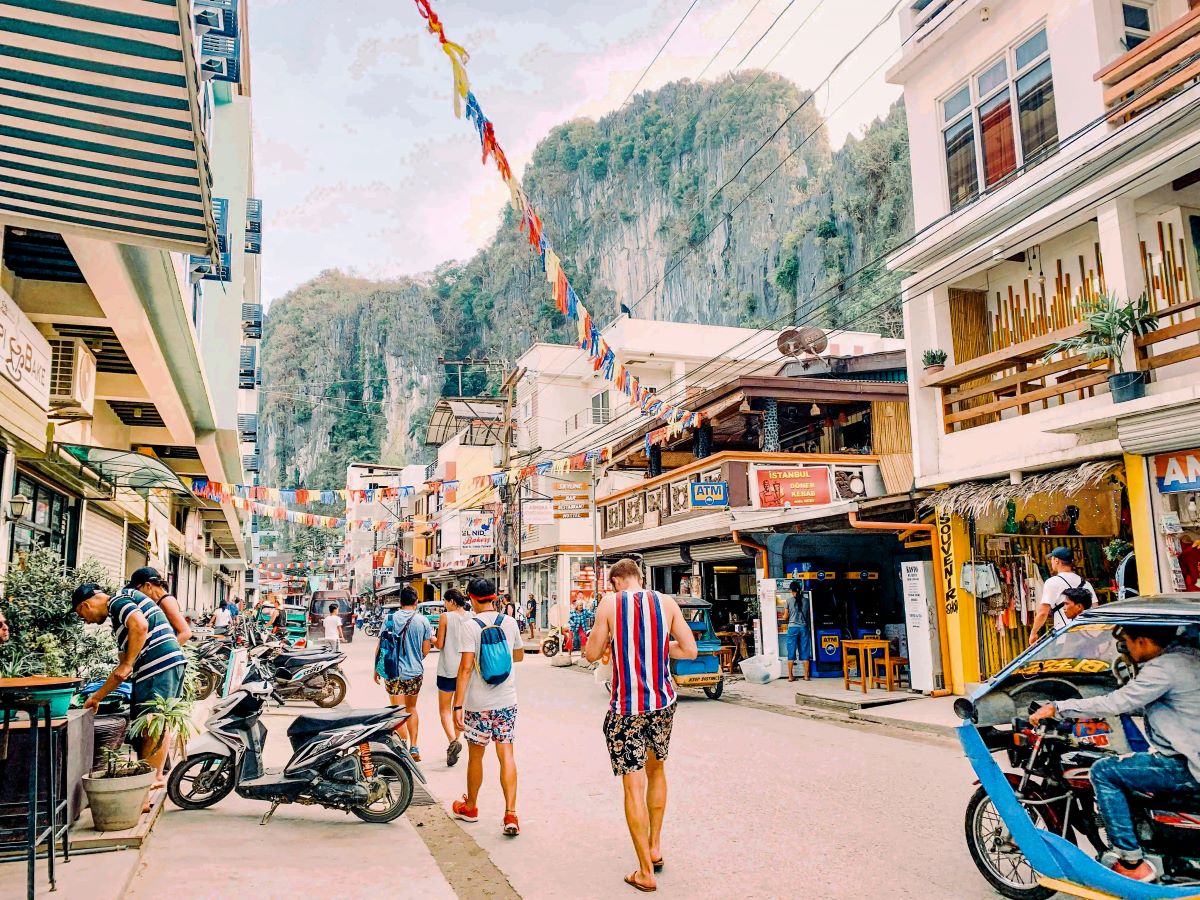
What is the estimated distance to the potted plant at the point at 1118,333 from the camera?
33.1ft

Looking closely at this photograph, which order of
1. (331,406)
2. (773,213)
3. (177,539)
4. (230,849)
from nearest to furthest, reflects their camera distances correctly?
1. (230,849)
2. (177,539)
3. (773,213)
4. (331,406)

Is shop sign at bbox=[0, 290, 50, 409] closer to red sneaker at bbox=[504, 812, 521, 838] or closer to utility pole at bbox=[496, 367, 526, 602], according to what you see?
red sneaker at bbox=[504, 812, 521, 838]

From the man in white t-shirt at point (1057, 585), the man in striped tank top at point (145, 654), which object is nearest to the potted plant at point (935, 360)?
the man in white t-shirt at point (1057, 585)

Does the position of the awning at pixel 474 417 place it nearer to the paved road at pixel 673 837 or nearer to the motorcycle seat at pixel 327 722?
the paved road at pixel 673 837

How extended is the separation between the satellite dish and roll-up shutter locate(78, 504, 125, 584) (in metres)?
15.2

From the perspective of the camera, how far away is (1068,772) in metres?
4.46

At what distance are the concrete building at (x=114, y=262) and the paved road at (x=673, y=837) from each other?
396 cm

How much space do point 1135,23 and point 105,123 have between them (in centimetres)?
1237

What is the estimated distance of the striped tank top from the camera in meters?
5.09

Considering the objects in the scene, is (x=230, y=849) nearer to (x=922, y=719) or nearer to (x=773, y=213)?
(x=922, y=719)

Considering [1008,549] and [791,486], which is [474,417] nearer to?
[791,486]

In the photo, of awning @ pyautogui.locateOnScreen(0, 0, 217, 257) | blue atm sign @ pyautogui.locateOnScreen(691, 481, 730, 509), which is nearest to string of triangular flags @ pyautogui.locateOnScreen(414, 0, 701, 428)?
blue atm sign @ pyautogui.locateOnScreen(691, 481, 730, 509)

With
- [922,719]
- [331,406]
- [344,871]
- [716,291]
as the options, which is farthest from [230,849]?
[331,406]

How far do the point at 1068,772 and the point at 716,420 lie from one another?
16088 mm
